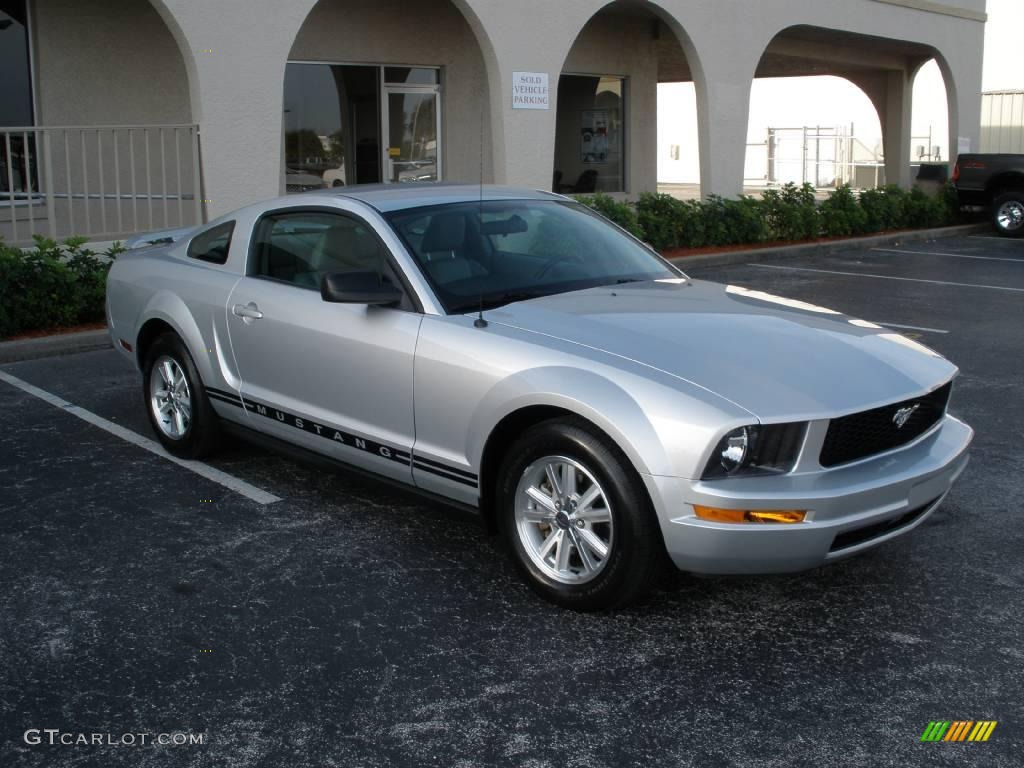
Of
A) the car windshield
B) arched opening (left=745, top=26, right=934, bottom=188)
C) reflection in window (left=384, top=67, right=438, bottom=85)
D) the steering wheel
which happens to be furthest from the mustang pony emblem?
arched opening (left=745, top=26, right=934, bottom=188)

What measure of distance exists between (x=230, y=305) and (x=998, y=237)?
720 inches

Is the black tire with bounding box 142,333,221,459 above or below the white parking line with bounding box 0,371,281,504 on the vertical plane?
above

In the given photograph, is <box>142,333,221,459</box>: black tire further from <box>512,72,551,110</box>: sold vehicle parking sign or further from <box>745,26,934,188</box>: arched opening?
<box>745,26,934,188</box>: arched opening

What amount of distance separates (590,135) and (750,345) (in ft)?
51.3

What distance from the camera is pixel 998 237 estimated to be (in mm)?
20891

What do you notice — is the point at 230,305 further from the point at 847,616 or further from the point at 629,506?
the point at 847,616

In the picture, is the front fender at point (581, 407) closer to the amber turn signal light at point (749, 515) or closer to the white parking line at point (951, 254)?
the amber turn signal light at point (749, 515)

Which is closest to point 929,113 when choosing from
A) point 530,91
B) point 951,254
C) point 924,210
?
point 924,210

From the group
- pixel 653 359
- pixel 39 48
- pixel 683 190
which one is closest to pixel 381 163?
pixel 39 48

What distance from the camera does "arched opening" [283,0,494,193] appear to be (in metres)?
15.4

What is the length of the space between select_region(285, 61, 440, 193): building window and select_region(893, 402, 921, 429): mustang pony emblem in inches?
486

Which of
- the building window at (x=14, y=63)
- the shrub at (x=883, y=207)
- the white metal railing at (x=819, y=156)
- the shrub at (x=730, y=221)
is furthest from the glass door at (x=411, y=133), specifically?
the white metal railing at (x=819, y=156)

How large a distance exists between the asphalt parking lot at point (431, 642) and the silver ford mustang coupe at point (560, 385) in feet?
1.09

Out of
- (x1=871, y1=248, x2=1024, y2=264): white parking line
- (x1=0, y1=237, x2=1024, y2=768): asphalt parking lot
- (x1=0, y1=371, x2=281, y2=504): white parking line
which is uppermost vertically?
(x1=871, y1=248, x2=1024, y2=264): white parking line
